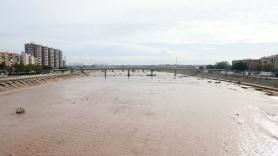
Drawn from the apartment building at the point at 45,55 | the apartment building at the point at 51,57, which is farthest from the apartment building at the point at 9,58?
the apartment building at the point at 51,57

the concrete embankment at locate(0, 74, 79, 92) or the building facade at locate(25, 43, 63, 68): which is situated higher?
the building facade at locate(25, 43, 63, 68)

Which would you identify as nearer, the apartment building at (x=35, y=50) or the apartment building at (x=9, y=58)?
the apartment building at (x=9, y=58)

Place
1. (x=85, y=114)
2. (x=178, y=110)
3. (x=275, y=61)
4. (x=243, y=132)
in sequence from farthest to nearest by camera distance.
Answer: (x=275, y=61)
(x=178, y=110)
(x=85, y=114)
(x=243, y=132)

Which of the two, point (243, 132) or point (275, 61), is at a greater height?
point (275, 61)

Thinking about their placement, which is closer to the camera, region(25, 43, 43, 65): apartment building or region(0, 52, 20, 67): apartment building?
region(0, 52, 20, 67): apartment building

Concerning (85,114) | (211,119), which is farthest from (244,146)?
(85,114)

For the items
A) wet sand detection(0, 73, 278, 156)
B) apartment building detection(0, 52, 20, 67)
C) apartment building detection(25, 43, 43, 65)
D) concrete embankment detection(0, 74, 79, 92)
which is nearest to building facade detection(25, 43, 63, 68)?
apartment building detection(25, 43, 43, 65)

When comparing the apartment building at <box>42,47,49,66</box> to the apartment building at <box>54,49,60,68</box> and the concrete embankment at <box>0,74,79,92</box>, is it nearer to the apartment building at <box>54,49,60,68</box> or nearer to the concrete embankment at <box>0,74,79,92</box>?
the apartment building at <box>54,49,60,68</box>

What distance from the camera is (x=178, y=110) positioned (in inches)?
816

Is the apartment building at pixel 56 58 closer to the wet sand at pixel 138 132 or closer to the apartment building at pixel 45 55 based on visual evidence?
the apartment building at pixel 45 55

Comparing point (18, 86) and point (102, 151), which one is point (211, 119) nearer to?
point (102, 151)

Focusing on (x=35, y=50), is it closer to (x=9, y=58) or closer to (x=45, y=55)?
(x=45, y=55)

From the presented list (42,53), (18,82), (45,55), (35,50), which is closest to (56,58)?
(45,55)

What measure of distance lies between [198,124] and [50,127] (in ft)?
26.4
